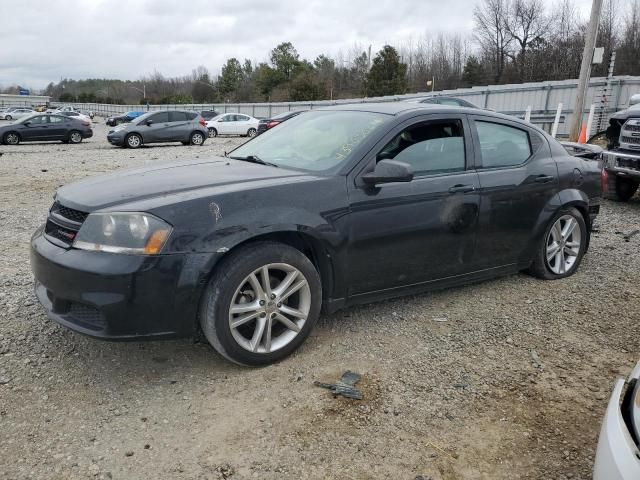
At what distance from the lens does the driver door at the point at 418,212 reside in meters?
3.39

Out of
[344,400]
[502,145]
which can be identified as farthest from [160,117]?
[344,400]

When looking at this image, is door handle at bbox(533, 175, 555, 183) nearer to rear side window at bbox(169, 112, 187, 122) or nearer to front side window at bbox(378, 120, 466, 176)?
front side window at bbox(378, 120, 466, 176)

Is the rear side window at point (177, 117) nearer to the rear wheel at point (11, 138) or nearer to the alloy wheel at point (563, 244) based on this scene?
the rear wheel at point (11, 138)

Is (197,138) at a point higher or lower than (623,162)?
lower

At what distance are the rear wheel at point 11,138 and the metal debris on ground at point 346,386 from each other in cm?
2241

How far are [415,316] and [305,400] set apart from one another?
138 centimetres

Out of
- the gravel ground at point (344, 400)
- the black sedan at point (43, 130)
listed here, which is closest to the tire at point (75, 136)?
the black sedan at point (43, 130)

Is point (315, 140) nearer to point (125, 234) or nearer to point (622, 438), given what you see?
point (125, 234)

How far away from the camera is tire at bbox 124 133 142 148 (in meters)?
20.0

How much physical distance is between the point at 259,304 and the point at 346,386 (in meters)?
0.69

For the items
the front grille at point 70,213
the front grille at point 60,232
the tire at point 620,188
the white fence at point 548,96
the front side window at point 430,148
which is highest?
the white fence at point 548,96

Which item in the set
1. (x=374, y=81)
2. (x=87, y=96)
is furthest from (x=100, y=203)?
(x=87, y=96)

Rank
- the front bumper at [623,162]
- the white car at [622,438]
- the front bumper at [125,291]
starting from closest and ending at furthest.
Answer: the white car at [622,438] → the front bumper at [125,291] → the front bumper at [623,162]

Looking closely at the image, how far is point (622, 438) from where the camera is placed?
5.20 ft
